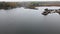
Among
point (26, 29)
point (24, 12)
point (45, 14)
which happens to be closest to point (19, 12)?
point (24, 12)

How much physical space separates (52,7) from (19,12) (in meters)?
0.47

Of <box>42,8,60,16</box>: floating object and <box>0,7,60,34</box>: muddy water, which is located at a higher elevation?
<box>42,8,60,16</box>: floating object

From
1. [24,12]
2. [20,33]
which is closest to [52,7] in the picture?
[24,12]

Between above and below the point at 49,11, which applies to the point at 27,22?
below

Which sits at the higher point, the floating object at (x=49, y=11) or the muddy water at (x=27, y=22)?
the floating object at (x=49, y=11)

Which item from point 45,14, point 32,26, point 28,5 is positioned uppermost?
point 28,5

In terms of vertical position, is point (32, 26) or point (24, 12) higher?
point (24, 12)

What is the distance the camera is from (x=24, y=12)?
1337mm

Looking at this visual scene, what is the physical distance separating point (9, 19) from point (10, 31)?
168 mm

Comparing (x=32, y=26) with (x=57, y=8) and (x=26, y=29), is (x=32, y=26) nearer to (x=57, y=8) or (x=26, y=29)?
(x=26, y=29)

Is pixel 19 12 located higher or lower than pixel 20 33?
higher

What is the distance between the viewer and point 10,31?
1.30m

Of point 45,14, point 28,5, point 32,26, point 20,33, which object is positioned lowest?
point 20,33

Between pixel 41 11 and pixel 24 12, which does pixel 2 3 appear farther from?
pixel 41 11
